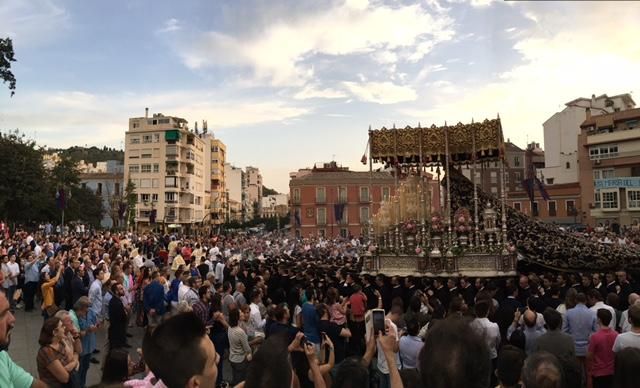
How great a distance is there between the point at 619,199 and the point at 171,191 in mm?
57467

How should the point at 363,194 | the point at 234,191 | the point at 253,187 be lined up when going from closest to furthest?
the point at 363,194
the point at 234,191
the point at 253,187

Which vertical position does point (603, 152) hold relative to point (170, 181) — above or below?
above

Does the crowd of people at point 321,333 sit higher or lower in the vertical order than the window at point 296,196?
lower

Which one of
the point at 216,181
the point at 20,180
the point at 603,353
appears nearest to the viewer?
the point at 603,353

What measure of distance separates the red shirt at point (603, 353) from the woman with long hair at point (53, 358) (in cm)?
623

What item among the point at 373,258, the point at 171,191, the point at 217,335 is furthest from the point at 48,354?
→ the point at 171,191

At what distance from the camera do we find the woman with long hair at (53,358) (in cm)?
524

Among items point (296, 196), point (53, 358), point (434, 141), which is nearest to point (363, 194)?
point (296, 196)

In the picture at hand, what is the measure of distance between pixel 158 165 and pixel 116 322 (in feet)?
227

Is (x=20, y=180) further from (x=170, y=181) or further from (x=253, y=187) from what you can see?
(x=253, y=187)

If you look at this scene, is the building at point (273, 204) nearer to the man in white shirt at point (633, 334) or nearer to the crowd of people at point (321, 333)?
the crowd of people at point (321, 333)

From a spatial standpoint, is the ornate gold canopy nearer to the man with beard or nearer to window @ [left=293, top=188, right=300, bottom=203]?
the man with beard

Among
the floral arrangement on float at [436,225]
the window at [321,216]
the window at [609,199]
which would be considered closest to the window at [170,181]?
the window at [321,216]

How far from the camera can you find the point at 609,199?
5116 cm
